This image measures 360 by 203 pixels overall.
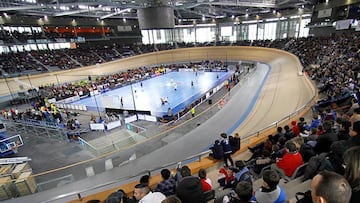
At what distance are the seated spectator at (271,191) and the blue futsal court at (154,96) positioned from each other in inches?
578

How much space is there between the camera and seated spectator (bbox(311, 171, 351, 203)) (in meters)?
1.42

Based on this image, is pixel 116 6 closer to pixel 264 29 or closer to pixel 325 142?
pixel 325 142

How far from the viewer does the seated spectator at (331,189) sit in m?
1.42

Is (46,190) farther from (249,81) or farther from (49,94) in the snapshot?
(49,94)

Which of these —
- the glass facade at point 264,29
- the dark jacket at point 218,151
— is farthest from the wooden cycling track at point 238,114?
the glass facade at point 264,29

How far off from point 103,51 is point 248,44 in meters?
28.4

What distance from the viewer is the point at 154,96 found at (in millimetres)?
24359

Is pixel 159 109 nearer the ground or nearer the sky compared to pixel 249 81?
nearer the ground

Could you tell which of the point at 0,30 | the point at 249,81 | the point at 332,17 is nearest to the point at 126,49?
the point at 0,30

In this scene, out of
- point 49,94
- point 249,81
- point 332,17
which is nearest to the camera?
point 249,81

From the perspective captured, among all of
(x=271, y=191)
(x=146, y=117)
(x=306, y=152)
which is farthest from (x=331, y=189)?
(x=146, y=117)

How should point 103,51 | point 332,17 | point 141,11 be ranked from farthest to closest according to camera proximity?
1. point 103,51
2. point 332,17
3. point 141,11

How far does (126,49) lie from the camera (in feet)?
148

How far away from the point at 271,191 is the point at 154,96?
72.9ft
